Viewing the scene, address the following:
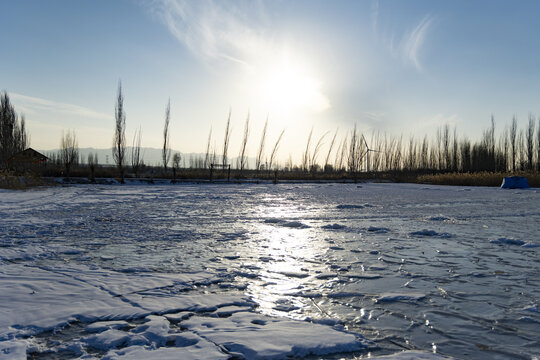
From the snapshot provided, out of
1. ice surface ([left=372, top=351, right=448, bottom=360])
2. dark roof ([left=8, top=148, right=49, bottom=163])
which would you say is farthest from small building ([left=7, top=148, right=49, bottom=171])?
ice surface ([left=372, top=351, right=448, bottom=360])

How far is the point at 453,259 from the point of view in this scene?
271cm

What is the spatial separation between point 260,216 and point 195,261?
2.89 metres

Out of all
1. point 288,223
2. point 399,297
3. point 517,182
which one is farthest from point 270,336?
point 517,182

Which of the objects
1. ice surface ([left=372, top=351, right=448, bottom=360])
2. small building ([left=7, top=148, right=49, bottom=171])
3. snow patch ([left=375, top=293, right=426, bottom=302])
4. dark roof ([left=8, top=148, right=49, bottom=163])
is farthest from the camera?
dark roof ([left=8, top=148, right=49, bottom=163])

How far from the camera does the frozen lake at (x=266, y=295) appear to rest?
4.36 ft

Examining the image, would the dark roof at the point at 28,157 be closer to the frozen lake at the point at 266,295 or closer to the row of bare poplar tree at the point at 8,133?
the row of bare poplar tree at the point at 8,133

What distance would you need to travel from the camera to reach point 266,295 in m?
1.91

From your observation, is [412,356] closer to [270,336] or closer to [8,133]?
[270,336]

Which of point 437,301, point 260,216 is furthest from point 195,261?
point 260,216

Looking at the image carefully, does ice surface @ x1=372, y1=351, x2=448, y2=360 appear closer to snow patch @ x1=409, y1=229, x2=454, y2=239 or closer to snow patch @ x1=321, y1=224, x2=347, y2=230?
snow patch @ x1=409, y1=229, x2=454, y2=239

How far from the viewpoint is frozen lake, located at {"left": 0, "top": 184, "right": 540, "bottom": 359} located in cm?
133

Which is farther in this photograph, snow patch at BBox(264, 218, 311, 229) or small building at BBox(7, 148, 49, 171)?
small building at BBox(7, 148, 49, 171)

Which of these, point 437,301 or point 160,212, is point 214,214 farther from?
point 437,301

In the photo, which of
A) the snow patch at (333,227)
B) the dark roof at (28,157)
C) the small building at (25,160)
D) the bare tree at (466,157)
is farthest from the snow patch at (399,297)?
the bare tree at (466,157)
